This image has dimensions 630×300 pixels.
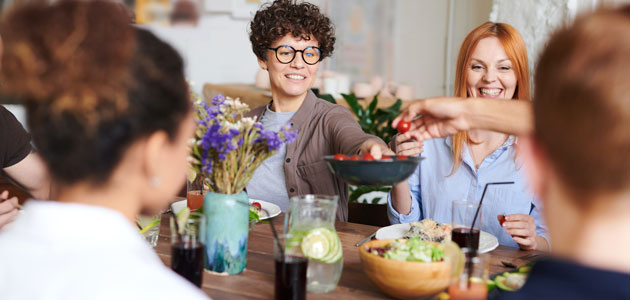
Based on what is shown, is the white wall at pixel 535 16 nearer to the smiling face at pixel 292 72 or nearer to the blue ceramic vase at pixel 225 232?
the smiling face at pixel 292 72

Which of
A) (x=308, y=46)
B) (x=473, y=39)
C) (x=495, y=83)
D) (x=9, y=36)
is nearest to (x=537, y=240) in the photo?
(x=495, y=83)

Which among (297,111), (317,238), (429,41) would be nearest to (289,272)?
(317,238)

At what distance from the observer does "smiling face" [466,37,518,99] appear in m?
2.28

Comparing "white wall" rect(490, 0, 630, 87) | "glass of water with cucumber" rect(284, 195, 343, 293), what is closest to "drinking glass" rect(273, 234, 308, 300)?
"glass of water with cucumber" rect(284, 195, 343, 293)

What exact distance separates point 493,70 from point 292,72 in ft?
2.69

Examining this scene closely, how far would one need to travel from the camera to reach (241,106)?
1562 mm

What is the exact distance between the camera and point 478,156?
7.57 ft

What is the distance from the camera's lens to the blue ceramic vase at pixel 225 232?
58.8 inches

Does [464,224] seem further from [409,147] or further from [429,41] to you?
[429,41]

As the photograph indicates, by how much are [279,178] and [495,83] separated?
934 millimetres

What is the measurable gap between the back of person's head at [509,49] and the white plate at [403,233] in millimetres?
719

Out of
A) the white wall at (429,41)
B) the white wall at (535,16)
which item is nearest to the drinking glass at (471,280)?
the white wall at (535,16)

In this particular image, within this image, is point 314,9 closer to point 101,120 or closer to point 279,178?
point 279,178

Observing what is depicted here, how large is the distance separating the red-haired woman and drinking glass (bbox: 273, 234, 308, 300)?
93 cm
